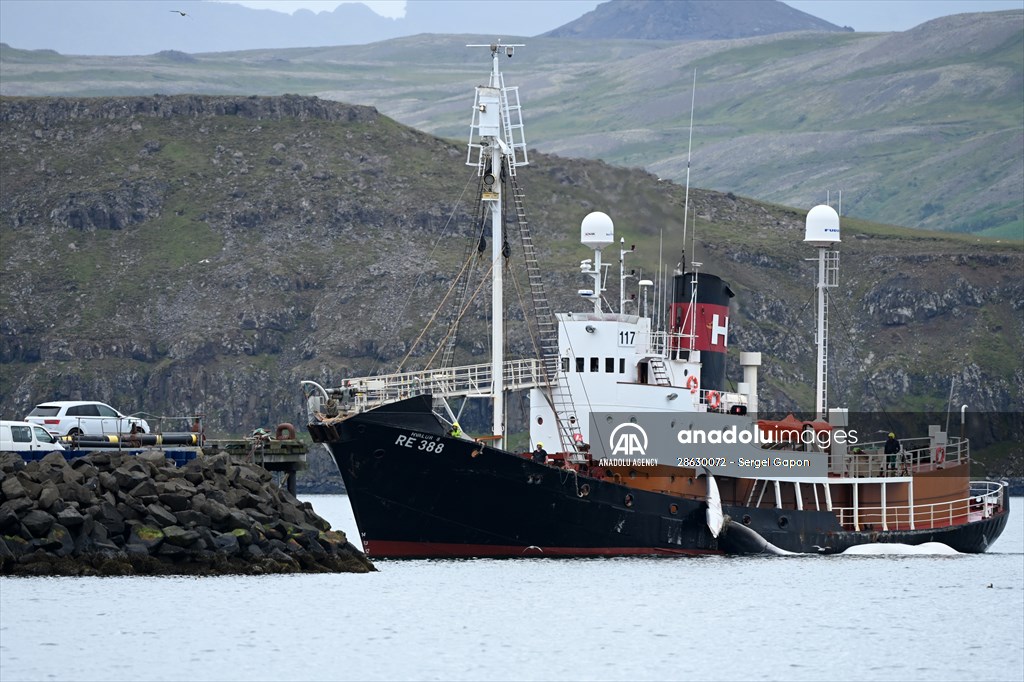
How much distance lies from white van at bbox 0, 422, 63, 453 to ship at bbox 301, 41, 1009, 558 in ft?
28.1

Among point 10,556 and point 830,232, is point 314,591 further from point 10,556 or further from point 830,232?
point 830,232

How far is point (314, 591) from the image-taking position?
52.5 metres

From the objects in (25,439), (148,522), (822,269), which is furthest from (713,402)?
(25,439)

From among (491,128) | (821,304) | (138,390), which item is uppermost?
(491,128)

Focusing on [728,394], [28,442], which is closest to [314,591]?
[28,442]

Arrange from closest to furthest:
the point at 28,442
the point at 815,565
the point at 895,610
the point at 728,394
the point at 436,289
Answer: the point at 895,610 → the point at 28,442 → the point at 815,565 → the point at 728,394 → the point at 436,289

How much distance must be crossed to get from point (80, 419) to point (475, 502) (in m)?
15.1

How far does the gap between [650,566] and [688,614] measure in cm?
1013

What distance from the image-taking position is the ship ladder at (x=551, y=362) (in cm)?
6272

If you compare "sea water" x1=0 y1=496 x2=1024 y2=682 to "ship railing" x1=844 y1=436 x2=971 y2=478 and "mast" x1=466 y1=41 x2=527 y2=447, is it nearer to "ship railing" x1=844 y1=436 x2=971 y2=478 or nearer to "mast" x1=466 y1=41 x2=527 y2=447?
"mast" x1=466 y1=41 x2=527 y2=447

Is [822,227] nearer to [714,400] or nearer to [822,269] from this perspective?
[822,269]

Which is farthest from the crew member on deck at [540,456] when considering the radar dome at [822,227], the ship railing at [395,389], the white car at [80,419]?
the radar dome at [822,227]

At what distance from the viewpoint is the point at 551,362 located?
64.3 m

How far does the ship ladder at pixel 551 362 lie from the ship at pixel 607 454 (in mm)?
81
